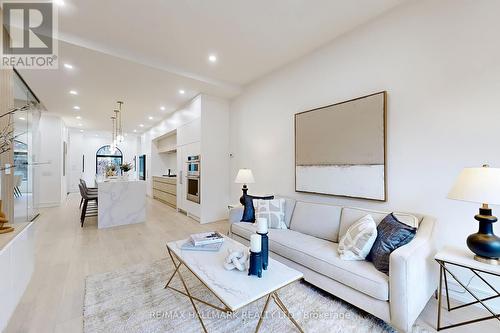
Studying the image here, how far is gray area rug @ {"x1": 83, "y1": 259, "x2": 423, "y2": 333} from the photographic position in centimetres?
165

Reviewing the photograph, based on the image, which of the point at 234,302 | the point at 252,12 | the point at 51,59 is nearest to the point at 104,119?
the point at 51,59

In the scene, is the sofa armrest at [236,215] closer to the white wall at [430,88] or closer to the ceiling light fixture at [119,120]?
the white wall at [430,88]

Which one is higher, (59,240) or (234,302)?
(234,302)

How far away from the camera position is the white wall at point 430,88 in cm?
190

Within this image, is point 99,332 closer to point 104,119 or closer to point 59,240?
point 59,240

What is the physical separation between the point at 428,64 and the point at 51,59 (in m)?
5.23

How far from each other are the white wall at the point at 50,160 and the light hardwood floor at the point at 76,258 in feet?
4.99

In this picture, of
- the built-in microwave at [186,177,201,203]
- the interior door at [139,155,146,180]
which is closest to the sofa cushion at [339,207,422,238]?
the built-in microwave at [186,177,201,203]

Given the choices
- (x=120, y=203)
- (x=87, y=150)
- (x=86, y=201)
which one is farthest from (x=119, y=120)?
(x=87, y=150)

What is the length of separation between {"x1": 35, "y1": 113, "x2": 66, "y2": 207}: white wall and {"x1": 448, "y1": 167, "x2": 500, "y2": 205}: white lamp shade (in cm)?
941

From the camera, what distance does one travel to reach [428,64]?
2180 millimetres

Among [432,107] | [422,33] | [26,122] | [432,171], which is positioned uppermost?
[422,33]

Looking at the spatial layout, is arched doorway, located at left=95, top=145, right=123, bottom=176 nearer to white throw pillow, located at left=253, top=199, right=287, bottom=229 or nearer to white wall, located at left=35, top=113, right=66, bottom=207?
white wall, located at left=35, top=113, right=66, bottom=207

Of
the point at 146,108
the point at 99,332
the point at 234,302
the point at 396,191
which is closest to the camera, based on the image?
the point at 234,302
